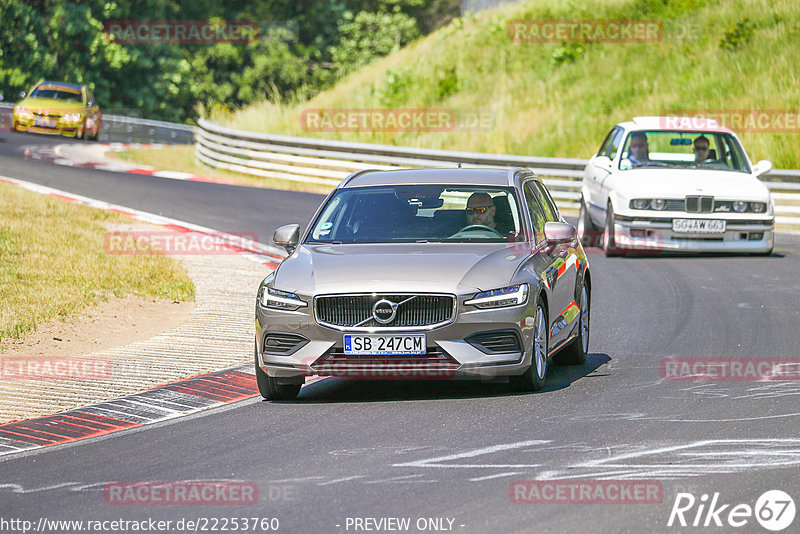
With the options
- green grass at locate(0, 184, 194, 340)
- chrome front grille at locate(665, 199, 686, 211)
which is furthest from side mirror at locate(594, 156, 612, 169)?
green grass at locate(0, 184, 194, 340)

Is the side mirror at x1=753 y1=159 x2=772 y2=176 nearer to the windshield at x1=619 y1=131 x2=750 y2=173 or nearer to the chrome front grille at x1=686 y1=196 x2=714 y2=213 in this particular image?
the windshield at x1=619 y1=131 x2=750 y2=173

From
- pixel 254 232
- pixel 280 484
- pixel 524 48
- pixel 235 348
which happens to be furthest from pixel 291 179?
pixel 280 484

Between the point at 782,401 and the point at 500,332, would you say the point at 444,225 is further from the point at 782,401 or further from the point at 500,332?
the point at 782,401

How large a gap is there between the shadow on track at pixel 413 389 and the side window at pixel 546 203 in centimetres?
143

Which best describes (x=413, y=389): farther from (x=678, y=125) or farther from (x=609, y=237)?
(x=678, y=125)

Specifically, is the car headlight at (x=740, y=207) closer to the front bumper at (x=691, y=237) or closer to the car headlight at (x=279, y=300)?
the front bumper at (x=691, y=237)

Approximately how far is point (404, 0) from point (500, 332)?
57.3 m

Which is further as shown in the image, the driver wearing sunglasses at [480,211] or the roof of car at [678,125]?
the roof of car at [678,125]

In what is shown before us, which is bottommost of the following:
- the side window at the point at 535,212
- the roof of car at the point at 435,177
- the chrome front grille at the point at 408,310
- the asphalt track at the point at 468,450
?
the asphalt track at the point at 468,450

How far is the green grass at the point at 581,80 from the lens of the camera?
103 ft

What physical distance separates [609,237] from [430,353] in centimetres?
945

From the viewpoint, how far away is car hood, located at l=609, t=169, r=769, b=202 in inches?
670

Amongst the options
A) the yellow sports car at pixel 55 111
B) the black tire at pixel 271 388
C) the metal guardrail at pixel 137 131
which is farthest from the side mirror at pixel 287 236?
the metal guardrail at pixel 137 131

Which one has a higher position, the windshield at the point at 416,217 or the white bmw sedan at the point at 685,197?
the windshield at the point at 416,217
